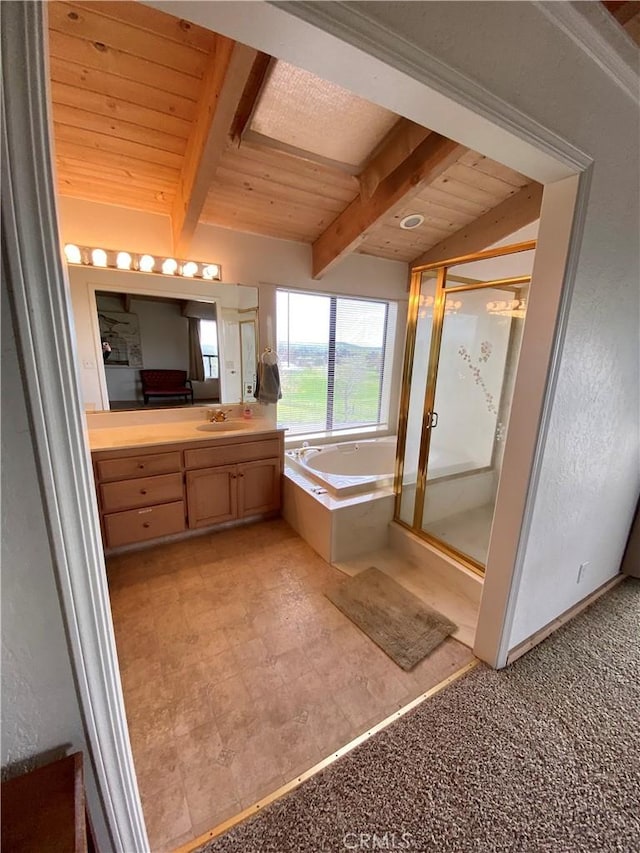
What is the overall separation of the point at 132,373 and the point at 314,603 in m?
2.15

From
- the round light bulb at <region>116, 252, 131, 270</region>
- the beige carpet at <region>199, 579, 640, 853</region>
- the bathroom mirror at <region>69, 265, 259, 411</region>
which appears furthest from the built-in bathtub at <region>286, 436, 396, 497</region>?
the round light bulb at <region>116, 252, 131, 270</region>

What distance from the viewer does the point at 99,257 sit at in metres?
2.43

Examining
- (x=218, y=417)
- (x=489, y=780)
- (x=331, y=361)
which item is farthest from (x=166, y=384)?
(x=489, y=780)

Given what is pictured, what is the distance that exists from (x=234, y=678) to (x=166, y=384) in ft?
7.05

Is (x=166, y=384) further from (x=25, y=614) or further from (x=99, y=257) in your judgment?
(x=25, y=614)

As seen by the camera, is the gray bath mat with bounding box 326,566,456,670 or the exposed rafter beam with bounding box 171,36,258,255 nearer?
the exposed rafter beam with bounding box 171,36,258,255

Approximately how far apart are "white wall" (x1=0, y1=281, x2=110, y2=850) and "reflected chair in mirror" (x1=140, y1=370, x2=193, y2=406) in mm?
2378

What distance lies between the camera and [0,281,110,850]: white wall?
0.54 m

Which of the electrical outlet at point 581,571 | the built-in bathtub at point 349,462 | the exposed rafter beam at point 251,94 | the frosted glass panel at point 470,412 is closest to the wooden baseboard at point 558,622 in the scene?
the electrical outlet at point 581,571

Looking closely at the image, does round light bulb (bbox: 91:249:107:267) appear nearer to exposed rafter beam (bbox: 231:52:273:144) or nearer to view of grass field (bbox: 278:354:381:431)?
exposed rafter beam (bbox: 231:52:273:144)

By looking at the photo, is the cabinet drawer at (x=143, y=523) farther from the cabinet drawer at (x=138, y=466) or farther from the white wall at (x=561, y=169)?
the white wall at (x=561, y=169)

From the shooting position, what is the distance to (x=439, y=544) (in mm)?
2436

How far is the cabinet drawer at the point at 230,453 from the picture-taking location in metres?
2.53

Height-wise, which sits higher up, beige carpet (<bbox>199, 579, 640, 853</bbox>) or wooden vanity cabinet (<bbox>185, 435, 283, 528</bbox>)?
wooden vanity cabinet (<bbox>185, 435, 283, 528</bbox>)
